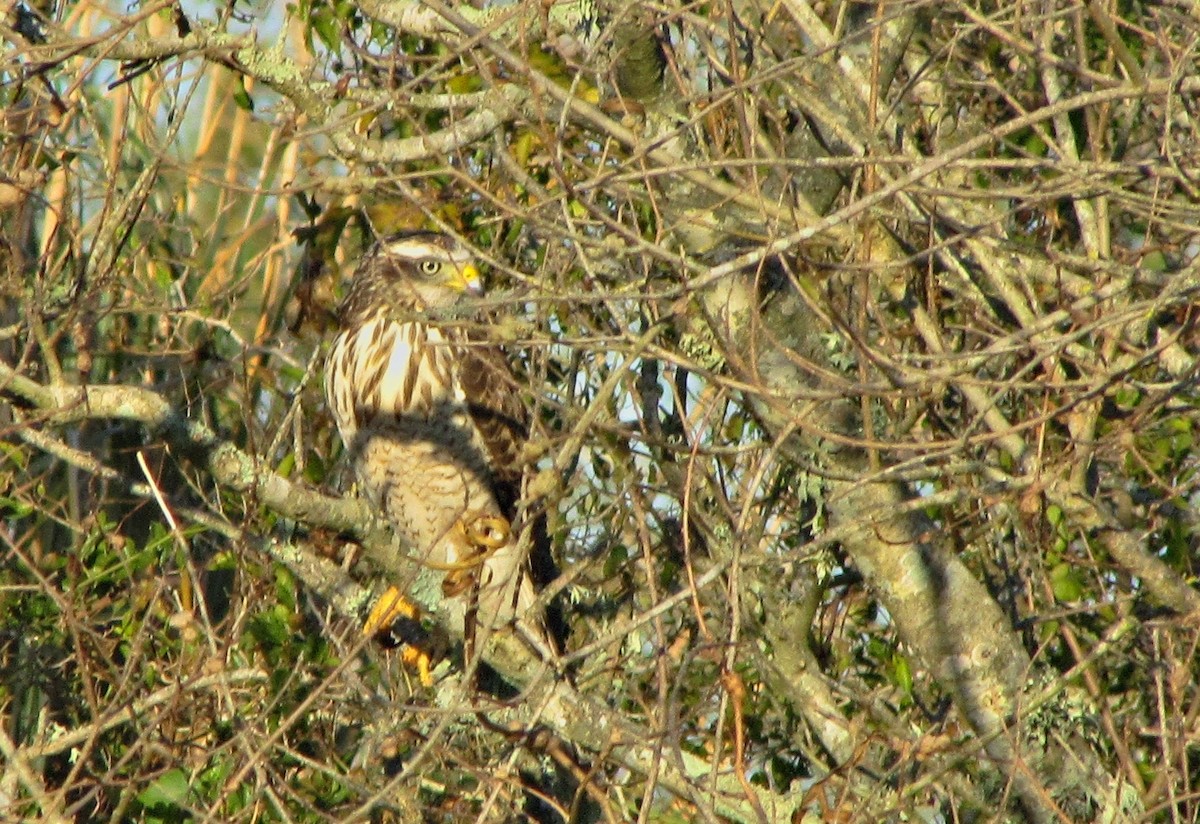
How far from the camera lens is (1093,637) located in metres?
3.91

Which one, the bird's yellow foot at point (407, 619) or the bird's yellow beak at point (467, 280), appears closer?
the bird's yellow foot at point (407, 619)

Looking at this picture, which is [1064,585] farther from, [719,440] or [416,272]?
[416,272]

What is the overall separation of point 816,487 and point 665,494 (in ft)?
1.09

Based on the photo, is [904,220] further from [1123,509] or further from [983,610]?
[1123,509]

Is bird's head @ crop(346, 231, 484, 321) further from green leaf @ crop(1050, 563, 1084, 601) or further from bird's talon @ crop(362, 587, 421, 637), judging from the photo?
green leaf @ crop(1050, 563, 1084, 601)

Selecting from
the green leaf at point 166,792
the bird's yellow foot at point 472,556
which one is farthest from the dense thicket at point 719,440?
the bird's yellow foot at point 472,556

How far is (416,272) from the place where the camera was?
4.79m

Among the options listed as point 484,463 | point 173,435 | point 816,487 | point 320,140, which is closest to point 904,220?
point 816,487

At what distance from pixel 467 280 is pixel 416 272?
225 mm

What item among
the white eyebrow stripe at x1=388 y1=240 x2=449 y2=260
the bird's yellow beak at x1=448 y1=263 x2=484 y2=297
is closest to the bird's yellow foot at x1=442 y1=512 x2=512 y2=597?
the bird's yellow beak at x1=448 y1=263 x2=484 y2=297

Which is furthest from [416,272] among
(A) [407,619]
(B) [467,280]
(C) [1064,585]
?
(C) [1064,585]

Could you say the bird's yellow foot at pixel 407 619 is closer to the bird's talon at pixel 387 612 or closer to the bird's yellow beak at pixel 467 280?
the bird's talon at pixel 387 612

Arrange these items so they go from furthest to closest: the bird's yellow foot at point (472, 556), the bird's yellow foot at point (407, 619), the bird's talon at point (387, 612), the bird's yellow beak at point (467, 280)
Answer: the bird's yellow beak at point (467, 280), the bird's yellow foot at point (407, 619), the bird's talon at point (387, 612), the bird's yellow foot at point (472, 556)

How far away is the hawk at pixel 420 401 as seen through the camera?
15.5ft
